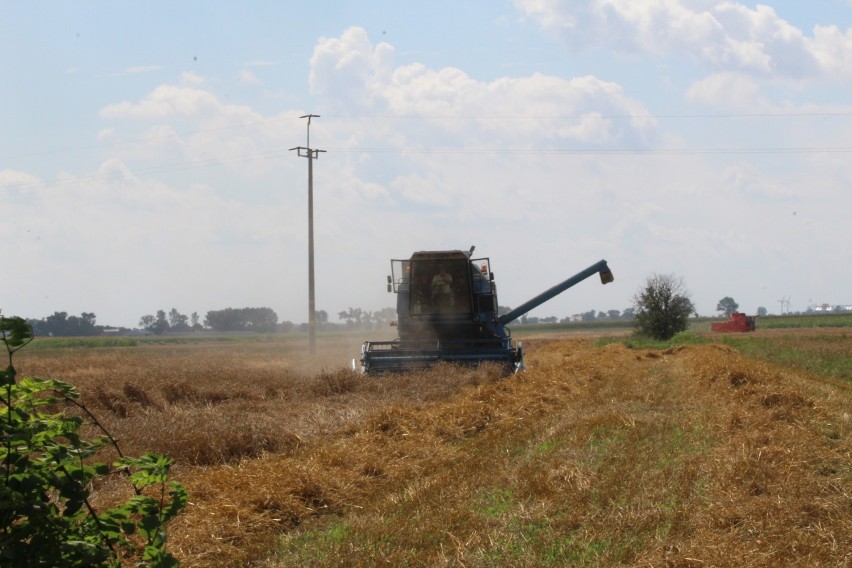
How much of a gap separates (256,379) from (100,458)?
9544 millimetres

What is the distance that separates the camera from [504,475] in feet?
27.6

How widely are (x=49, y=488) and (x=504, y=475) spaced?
5.04m

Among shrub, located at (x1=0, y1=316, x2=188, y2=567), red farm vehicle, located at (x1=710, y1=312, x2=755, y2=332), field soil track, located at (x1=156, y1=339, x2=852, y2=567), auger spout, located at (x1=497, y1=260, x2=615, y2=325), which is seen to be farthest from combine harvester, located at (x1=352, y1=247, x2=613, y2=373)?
red farm vehicle, located at (x1=710, y1=312, x2=755, y2=332)

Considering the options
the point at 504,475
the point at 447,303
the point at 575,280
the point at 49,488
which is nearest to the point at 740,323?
the point at 575,280

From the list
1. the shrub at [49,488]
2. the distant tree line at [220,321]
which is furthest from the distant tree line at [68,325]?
the shrub at [49,488]

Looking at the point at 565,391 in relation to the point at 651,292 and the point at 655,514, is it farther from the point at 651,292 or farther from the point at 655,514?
the point at 651,292

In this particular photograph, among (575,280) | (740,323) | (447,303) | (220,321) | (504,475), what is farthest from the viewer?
(220,321)

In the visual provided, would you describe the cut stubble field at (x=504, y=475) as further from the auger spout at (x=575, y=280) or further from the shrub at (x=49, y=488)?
the auger spout at (x=575, y=280)

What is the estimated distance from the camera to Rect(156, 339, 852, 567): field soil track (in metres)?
5.92

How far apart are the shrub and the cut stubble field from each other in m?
1.73

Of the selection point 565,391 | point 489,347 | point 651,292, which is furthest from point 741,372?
point 651,292

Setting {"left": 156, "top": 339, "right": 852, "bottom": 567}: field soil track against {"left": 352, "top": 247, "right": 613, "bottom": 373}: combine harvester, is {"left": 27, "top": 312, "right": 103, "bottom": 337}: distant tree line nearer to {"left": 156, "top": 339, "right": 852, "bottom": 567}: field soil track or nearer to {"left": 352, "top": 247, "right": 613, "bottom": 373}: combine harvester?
{"left": 352, "top": 247, "right": 613, "bottom": 373}: combine harvester

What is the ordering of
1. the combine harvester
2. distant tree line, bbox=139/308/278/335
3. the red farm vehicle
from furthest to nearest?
distant tree line, bbox=139/308/278/335 → the red farm vehicle → the combine harvester

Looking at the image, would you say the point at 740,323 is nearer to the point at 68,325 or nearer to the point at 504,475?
the point at 68,325
